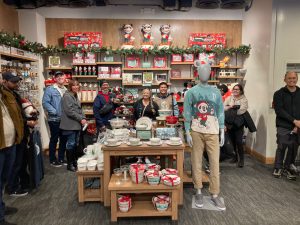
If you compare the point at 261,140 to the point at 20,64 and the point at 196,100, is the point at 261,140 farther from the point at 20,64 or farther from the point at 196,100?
the point at 20,64

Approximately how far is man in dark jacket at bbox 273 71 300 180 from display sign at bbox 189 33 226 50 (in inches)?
80.1

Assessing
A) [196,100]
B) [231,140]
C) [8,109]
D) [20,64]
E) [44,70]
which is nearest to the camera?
[8,109]

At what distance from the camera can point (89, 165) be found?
120 inches

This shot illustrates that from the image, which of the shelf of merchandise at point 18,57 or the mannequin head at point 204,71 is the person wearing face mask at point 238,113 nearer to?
the mannequin head at point 204,71

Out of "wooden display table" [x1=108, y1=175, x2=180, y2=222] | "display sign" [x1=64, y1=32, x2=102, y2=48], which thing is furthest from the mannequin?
"display sign" [x1=64, y1=32, x2=102, y2=48]

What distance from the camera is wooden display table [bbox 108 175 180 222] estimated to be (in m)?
2.55

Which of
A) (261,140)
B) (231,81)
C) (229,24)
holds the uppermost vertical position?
(229,24)

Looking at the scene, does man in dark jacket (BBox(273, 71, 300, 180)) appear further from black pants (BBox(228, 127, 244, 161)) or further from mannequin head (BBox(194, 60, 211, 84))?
mannequin head (BBox(194, 60, 211, 84))

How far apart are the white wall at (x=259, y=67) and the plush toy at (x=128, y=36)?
8.05ft

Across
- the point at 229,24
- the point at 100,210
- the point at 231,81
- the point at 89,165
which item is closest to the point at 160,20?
the point at 229,24

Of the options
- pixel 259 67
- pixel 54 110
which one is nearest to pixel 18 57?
pixel 54 110

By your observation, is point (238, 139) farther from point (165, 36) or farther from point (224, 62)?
point (165, 36)

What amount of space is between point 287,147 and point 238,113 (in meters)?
0.91

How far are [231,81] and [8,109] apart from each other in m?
4.62
